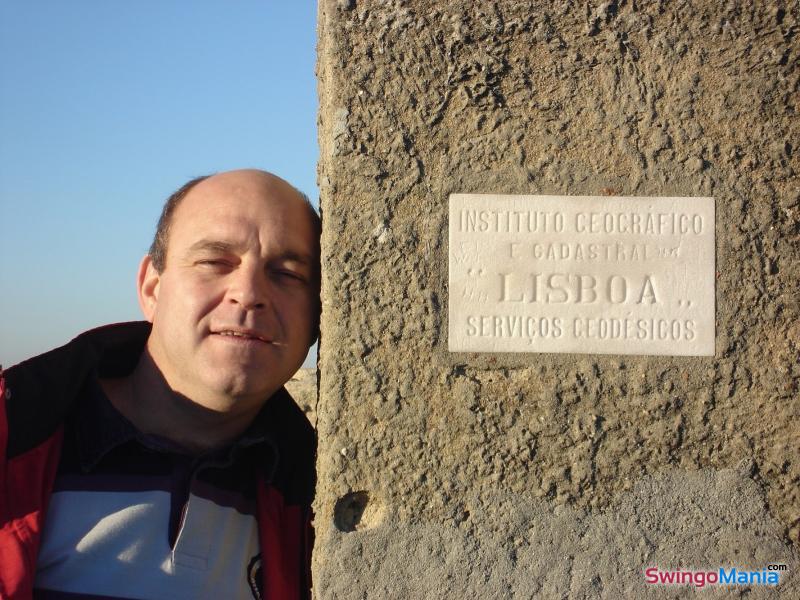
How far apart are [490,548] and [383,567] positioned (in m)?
0.25

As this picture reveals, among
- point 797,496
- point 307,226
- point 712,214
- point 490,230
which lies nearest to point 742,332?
point 712,214

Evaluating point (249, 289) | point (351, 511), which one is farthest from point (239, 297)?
point (351, 511)

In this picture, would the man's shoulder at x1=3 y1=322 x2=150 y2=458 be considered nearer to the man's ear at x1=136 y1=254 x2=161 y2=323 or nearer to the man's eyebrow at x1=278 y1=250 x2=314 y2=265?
the man's ear at x1=136 y1=254 x2=161 y2=323

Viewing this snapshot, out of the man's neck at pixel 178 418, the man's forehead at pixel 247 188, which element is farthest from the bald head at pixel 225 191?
the man's neck at pixel 178 418

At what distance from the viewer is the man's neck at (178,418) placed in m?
2.01

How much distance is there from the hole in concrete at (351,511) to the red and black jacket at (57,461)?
0.37 m

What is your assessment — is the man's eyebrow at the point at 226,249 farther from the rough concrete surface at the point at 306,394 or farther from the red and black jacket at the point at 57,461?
the rough concrete surface at the point at 306,394

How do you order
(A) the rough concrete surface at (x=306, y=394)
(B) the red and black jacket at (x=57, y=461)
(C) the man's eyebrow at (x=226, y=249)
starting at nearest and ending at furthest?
(B) the red and black jacket at (x=57, y=461) → (C) the man's eyebrow at (x=226, y=249) → (A) the rough concrete surface at (x=306, y=394)

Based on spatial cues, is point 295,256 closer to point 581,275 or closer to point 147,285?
point 147,285

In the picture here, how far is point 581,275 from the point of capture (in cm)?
169

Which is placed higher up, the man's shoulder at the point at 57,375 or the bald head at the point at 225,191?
the bald head at the point at 225,191

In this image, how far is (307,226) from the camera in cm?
198

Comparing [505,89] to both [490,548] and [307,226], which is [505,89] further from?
[490,548]

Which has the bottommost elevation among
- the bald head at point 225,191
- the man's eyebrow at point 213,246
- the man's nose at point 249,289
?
the man's nose at point 249,289
